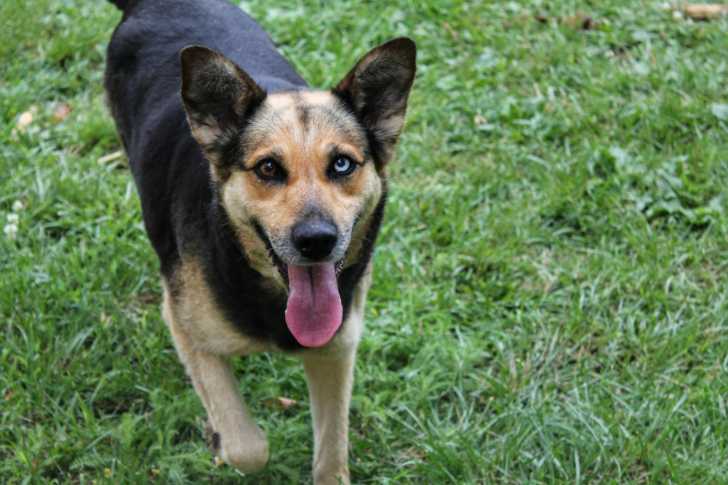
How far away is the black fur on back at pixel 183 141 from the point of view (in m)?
4.08

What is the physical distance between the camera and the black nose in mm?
3592

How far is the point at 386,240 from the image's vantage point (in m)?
5.88

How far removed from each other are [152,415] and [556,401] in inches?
73.4

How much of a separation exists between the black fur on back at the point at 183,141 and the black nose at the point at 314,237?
458 mm

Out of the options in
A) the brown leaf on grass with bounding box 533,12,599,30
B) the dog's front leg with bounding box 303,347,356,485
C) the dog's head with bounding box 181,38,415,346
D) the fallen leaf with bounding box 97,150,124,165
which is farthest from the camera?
the brown leaf on grass with bounding box 533,12,599,30

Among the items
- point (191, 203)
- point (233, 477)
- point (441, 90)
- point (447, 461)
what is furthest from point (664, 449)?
point (441, 90)

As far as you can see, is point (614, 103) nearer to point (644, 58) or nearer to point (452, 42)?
point (644, 58)

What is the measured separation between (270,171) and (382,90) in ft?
2.04

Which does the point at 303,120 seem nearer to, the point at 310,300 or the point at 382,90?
the point at 382,90

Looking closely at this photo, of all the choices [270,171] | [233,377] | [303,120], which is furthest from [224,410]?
[303,120]

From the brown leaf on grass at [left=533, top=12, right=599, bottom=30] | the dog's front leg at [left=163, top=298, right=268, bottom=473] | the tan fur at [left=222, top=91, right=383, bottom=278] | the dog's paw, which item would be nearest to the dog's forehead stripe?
the tan fur at [left=222, top=91, right=383, bottom=278]

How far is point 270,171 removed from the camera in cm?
383

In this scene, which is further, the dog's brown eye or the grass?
the grass

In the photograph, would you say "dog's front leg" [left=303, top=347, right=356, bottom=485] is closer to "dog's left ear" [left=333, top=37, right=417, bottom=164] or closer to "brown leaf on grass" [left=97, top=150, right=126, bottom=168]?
"dog's left ear" [left=333, top=37, right=417, bottom=164]
